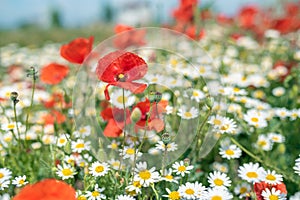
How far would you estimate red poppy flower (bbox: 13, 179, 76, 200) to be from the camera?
28.1 inches

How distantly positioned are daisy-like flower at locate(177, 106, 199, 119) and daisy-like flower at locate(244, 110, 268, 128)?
0.19 m

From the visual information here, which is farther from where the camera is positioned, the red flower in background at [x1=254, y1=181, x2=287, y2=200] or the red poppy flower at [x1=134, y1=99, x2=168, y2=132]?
the red poppy flower at [x1=134, y1=99, x2=168, y2=132]

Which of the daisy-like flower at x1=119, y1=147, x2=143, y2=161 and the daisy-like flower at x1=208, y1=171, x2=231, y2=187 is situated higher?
the daisy-like flower at x1=119, y1=147, x2=143, y2=161

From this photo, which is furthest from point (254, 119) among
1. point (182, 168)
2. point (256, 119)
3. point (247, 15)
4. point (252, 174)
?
point (247, 15)

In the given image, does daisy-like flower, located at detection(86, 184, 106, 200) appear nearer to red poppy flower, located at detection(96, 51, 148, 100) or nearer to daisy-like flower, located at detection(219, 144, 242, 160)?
red poppy flower, located at detection(96, 51, 148, 100)

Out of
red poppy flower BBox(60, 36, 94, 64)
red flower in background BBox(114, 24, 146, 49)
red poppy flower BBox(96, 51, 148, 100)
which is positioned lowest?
red poppy flower BBox(96, 51, 148, 100)

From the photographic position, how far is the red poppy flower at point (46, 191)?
715mm

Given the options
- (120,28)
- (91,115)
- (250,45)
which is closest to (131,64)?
(91,115)

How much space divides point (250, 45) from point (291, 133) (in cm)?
128

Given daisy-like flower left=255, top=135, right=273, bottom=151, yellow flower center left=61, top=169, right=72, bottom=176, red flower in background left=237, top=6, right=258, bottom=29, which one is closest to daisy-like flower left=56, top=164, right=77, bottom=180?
yellow flower center left=61, top=169, right=72, bottom=176

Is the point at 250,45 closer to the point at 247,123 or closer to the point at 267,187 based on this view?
the point at 247,123

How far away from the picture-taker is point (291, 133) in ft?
4.94

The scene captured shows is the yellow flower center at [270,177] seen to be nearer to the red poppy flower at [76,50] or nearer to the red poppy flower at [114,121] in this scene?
the red poppy flower at [114,121]

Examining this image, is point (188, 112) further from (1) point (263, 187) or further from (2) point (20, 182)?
(2) point (20, 182)
